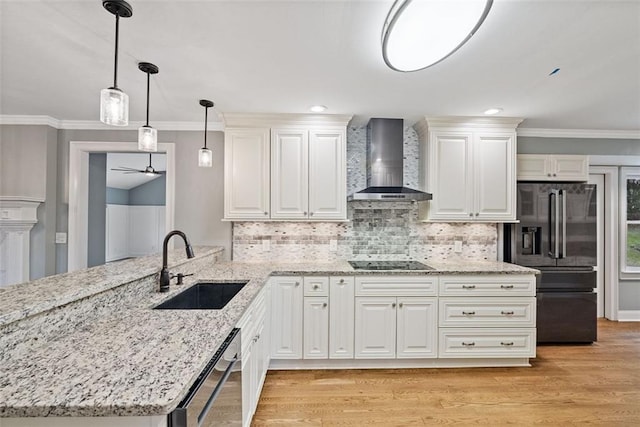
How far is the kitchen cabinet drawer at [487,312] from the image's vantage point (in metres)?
2.73

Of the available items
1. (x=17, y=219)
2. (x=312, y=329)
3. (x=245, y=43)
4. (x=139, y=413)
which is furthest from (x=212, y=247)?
(x=139, y=413)

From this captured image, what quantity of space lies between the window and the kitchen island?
4.70 meters

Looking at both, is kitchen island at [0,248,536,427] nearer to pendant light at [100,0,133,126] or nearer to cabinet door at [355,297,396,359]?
pendant light at [100,0,133,126]

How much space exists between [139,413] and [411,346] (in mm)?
2429

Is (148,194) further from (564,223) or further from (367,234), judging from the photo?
(564,223)

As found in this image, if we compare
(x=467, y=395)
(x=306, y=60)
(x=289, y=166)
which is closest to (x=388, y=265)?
(x=467, y=395)

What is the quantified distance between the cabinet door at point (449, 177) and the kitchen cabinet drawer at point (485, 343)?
1101 millimetres

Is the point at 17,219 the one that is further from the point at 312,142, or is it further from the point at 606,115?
the point at 606,115

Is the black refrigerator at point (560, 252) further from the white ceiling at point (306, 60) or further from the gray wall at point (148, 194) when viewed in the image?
the gray wall at point (148, 194)

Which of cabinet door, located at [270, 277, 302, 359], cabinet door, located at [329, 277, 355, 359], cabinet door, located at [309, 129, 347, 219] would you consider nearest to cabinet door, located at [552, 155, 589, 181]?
cabinet door, located at [309, 129, 347, 219]

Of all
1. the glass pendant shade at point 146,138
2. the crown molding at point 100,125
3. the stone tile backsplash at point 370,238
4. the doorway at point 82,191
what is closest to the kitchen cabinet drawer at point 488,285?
the stone tile backsplash at point 370,238

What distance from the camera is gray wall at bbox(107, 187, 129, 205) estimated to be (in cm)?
752

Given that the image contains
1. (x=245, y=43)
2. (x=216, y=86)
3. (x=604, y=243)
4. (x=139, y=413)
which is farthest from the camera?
(x=604, y=243)

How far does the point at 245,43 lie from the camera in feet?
5.79
